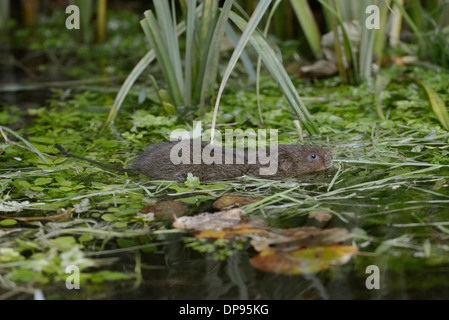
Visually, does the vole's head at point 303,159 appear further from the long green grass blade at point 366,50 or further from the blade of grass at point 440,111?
the long green grass blade at point 366,50

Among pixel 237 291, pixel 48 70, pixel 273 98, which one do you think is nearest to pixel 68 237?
pixel 237 291

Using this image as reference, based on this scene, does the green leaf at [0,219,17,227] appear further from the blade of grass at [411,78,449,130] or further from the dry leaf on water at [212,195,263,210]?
the blade of grass at [411,78,449,130]

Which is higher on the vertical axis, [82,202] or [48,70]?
[48,70]

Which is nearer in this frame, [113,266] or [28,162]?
[113,266]

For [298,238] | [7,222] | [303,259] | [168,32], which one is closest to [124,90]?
[168,32]

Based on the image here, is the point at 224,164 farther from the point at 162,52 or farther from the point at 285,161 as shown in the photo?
the point at 162,52

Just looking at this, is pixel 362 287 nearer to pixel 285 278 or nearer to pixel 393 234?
pixel 285 278

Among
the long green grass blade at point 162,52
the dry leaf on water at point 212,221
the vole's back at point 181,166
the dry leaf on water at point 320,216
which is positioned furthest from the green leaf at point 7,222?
the long green grass blade at point 162,52
